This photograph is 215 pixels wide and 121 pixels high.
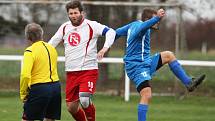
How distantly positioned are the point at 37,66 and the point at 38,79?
0.18 metres

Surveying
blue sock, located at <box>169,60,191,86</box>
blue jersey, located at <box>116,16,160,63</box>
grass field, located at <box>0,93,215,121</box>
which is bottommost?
grass field, located at <box>0,93,215,121</box>

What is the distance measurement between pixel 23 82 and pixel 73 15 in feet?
5.76

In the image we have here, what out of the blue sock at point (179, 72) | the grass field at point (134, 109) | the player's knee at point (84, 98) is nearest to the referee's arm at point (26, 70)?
the player's knee at point (84, 98)

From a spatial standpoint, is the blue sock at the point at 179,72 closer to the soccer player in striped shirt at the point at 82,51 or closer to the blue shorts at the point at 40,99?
the soccer player in striped shirt at the point at 82,51

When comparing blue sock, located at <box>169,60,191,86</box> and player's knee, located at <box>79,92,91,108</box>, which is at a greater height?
blue sock, located at <box>169,60,191,86</box>

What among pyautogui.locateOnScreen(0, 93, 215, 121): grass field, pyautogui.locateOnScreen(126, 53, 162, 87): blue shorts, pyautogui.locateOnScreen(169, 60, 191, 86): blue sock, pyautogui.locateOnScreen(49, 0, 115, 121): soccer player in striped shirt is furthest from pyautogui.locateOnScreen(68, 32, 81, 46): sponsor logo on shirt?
pyautogui.locateOnScreen(0, 93, 215, 121): grass field

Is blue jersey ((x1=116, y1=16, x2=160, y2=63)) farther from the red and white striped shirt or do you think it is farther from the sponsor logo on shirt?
the sponsor logo on shirt

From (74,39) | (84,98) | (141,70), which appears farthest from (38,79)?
(141,70)

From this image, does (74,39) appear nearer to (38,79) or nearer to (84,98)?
(84,98)

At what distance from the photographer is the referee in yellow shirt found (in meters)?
8.31

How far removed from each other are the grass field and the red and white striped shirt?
243 cm

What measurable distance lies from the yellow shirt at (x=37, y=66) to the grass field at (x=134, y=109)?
3.50 meters

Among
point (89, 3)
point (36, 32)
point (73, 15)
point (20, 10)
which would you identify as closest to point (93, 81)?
point (73, 15)

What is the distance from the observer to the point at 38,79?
27.8 ft
